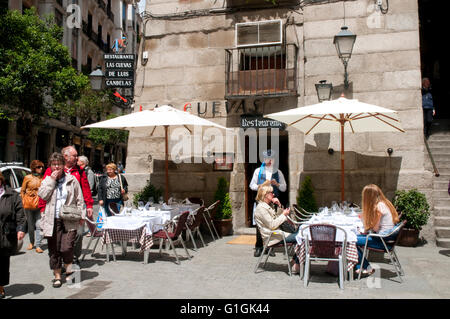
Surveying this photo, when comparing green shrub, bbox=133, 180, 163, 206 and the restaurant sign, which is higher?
the restaurant sign

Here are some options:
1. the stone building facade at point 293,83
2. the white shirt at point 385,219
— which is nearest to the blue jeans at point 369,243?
the white shirt at point 385,219

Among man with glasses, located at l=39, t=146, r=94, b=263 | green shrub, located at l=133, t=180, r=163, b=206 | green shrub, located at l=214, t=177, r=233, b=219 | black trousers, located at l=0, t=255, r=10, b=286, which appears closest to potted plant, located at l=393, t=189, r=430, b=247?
green shrub, located at l=214, t=177, r=233, b=219

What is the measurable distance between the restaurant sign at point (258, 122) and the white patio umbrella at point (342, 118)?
0.90 meters

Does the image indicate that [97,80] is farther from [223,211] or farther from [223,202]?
[223,211]

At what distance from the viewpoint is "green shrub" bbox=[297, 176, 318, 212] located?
8.92m

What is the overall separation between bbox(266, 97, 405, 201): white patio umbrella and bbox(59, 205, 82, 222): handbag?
3712 millimetres

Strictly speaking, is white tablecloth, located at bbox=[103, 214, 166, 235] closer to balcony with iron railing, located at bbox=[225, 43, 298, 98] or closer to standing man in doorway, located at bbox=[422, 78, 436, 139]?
balcony with iron railing, located at bbox=[225, 43, 298, 98]

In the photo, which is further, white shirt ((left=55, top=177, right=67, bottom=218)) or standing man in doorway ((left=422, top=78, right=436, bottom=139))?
standing man in doorway ((left=422, top=78, right=436, bottom=139))

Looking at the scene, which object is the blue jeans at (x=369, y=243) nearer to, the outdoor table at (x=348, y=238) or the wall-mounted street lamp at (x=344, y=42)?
the outdoor table at (x=348, y=238)

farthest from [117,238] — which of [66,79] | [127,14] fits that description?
[127,14]

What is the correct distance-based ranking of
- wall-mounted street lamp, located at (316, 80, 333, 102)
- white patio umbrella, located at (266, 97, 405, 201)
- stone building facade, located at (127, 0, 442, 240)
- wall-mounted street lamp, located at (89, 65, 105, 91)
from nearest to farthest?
white patio umbrella, located at (266, 97, 405, 201), wall-mounted street lamp, located at (316, 80, 333, 102), stone building facade, located at (127, 0, 442, 240), wall-mounted street lamp, located at (89, 65, 105, 91)

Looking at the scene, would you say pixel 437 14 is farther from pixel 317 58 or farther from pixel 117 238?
pixel 117 238

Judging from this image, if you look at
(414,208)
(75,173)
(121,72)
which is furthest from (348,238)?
(121,72)

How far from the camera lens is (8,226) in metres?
4.70
